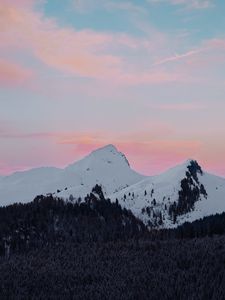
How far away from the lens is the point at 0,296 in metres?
14.3

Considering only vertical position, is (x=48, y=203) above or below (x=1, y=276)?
above

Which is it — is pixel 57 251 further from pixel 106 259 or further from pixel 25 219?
pixel 25 219

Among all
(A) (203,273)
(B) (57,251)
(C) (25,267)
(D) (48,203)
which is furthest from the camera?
(D) (48,203)

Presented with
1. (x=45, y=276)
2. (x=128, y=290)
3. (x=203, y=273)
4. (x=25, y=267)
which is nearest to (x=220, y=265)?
(x=203, y=273)

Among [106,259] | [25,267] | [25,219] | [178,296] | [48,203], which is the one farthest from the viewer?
[48,203]

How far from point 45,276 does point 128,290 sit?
151 inches

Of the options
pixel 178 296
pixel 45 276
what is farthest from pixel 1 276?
pixel 178 296

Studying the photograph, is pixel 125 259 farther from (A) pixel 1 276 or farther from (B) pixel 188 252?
(A) pixel 1 276

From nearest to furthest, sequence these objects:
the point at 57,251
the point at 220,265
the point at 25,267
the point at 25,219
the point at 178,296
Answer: the point at 178,296, the point at 220,265, the point at 25,267, the point at 57,251, the point at 25,219

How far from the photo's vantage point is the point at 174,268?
58.0 ft

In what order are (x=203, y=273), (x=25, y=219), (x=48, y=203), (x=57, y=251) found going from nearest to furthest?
(x=203, y=273)
(x=57, y=251)
(x=25, y=219)
(x=48, y=203)

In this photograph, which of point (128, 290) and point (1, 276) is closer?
point (128, 290)

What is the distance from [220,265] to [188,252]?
3.10 meters

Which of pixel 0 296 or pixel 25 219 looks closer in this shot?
pixel 0 296
